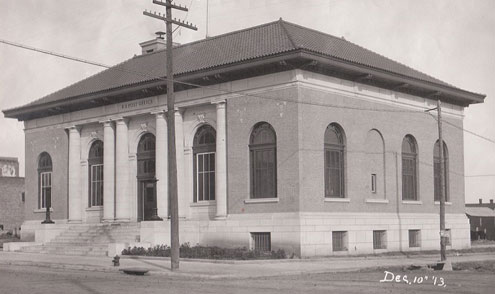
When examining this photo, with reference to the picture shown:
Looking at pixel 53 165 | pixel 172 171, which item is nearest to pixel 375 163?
pixel 172 171

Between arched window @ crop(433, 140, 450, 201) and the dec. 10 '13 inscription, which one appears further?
arched window @ crop(433, 140, 450, 201)

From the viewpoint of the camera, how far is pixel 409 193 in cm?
4188

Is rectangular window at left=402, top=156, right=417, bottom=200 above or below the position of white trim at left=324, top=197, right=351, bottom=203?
above

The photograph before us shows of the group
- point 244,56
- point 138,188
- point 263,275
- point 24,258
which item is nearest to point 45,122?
point 138,188

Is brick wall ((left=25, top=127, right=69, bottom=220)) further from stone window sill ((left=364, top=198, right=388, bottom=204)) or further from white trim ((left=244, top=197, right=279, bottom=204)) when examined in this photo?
stone window sill ((left=364, top=198, right=388, bottom=204))

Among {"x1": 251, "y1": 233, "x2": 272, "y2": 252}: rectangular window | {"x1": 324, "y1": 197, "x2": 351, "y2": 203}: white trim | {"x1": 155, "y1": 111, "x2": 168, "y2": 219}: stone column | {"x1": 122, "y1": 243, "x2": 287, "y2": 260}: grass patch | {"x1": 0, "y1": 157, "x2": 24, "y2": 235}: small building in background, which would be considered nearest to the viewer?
{"x1": 122, "y1": 243, "x2": 287, "y2": 260}: grass patch

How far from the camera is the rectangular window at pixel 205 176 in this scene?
3916cm

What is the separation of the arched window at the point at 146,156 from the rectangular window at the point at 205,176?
12.2 feet

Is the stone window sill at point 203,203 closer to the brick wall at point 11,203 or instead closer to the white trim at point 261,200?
the white trim at point 261,200

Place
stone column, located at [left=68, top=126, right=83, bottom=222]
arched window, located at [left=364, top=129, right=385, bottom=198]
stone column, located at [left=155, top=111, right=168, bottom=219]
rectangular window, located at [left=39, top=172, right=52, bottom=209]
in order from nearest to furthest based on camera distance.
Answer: arched window, located at [left=364, top=129, right=385, bottom=198]
stone column, located at [left=155, top=111, right=168, bottom=219]
stone column, located at [left=68, top=126, right=83, bottom=222]
rectangular window, located at [left=39, top=172, right=52, bottom=209]

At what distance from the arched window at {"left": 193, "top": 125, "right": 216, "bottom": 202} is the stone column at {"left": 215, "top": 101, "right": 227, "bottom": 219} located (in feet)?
4.83

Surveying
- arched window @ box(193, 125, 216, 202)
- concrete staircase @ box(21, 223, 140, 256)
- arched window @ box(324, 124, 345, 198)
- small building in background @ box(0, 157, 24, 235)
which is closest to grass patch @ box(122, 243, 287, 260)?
concrete staircase @ box(21, 223, 140, 256)

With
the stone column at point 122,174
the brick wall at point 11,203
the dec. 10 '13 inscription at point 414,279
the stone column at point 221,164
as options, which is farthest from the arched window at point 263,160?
the brick wall at point 11,203

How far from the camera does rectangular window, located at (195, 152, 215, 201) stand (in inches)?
1542
